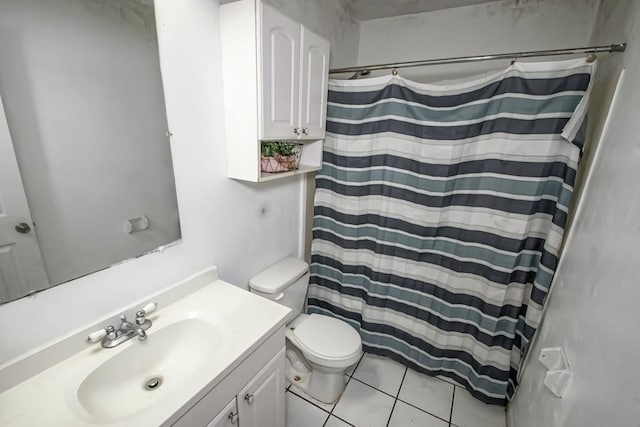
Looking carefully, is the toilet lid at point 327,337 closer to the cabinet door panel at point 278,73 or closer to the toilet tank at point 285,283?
the toilet tank at point 285,283

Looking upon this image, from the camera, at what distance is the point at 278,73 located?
45.6 inches

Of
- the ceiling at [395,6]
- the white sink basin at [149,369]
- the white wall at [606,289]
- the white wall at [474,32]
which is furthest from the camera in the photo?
the ceiling at [395,6]

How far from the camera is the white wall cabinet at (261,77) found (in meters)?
1.06

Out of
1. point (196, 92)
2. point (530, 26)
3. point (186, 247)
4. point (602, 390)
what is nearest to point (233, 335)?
point (186, 247)

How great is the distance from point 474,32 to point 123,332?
251 cm

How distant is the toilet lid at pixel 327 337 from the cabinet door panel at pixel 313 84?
1087mm

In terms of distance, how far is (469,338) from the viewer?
1.59 m

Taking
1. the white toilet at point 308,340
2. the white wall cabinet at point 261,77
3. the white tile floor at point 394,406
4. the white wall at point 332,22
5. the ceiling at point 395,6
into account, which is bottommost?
the white tile floor at point 394,406

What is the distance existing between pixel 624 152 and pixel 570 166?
33 centimetres

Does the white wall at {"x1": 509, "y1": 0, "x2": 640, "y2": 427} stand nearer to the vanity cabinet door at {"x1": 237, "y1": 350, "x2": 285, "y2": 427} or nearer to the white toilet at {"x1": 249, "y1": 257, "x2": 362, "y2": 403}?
the white toilet at {"x1": 249, "y1": 257, "x2": 362, "y2": 403}

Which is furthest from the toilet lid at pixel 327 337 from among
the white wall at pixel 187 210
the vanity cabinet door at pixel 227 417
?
the vanity cabinet door at pixel 227 417

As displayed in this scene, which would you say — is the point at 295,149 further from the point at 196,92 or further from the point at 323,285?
the point at 323,285

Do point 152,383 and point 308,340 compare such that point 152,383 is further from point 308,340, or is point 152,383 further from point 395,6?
point 395,6

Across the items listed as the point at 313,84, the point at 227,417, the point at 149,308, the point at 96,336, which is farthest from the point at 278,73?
the point at 227,417
